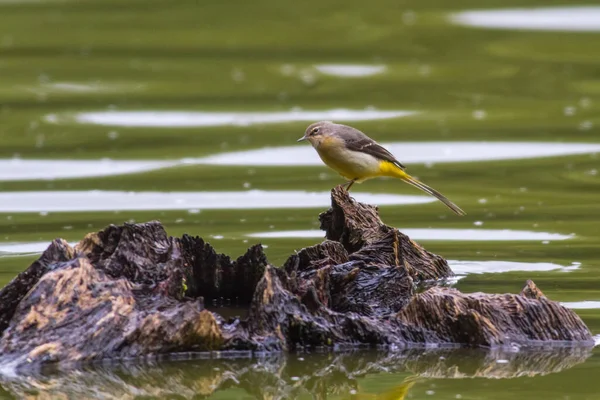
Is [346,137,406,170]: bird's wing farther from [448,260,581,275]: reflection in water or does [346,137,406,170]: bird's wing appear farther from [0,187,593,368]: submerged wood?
[0,187,593,368]: submerged wood

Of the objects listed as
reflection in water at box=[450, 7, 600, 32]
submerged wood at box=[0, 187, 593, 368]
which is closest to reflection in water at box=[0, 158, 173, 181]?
submerged wood at box=[0, 187, 593, 368]

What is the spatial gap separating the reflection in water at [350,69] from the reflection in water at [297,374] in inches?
486

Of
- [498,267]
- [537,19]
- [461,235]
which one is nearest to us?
[498,267]

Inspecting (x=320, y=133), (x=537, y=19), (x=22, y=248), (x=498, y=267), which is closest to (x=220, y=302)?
(x=498, y=267)

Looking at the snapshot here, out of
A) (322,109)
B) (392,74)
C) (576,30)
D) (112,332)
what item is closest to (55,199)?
(322,109)

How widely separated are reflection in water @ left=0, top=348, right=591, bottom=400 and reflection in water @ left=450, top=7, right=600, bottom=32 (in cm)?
1457

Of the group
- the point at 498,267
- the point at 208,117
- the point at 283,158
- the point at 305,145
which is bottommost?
the point at 498,267

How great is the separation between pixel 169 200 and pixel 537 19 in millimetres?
10807

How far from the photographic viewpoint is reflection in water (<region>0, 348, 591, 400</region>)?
6227mm

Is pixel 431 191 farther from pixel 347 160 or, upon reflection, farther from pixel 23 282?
pixel 23 282

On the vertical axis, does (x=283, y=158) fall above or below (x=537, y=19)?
below

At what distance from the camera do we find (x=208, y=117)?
16609 millimetres

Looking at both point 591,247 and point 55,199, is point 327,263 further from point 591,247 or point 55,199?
point 55,199

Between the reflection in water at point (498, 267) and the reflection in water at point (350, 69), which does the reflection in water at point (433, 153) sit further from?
the reflection in water at point (498, 267)
